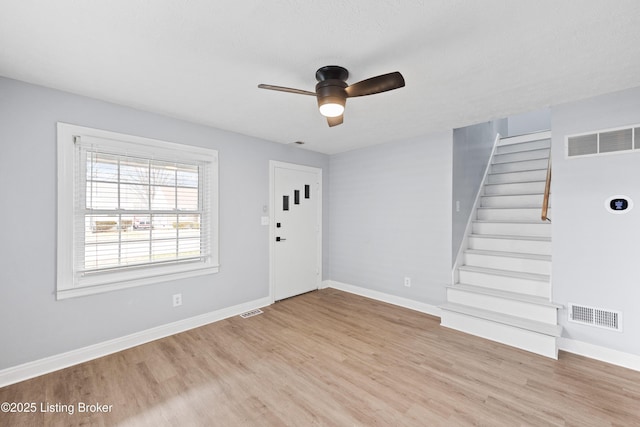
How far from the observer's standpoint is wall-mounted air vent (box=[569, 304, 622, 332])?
2.51m

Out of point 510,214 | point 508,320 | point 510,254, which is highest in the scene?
point 510,214

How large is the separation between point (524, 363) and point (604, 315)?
0.91 m

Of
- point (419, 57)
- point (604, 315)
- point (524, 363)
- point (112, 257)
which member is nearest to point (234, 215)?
point (112, 257)

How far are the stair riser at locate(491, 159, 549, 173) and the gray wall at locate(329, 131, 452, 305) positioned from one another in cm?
175

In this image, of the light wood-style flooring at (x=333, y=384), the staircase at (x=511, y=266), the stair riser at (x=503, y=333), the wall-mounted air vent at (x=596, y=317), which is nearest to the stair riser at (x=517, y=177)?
the staircase at (x=511, y=266)

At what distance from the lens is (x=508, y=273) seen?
3324mm

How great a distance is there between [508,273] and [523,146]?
2.70 m

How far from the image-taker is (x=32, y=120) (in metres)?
2.32

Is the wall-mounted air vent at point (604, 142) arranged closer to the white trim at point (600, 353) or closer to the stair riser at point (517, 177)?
the stair riser at point (517, 177)

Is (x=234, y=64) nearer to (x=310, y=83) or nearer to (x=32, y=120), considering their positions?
(x=310, y=83)

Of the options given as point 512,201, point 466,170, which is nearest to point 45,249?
point 466,170

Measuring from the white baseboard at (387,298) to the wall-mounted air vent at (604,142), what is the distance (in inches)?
92.6

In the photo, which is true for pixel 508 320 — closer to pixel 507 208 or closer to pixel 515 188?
pixel 507 208

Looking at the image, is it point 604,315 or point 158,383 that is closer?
point 158,383
